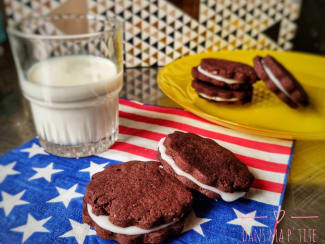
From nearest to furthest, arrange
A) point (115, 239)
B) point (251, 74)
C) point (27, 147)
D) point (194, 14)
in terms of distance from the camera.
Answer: point (115, 239) → point (27, 147) → point (251, 74) → point (194, 14)

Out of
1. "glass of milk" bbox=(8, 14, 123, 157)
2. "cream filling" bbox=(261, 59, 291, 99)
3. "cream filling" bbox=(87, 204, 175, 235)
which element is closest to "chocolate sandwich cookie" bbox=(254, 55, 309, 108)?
"cream filling" bbox=(261, 59, 291, 99)

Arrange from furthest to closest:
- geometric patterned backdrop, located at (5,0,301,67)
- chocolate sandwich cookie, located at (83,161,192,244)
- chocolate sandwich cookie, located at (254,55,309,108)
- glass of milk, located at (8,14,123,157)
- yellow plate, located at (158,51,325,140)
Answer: geometric patterned backdrop, located at (5,0,301,67), chocolate sandwich cookie, located at (254,55,309,108), yellow plate, located at (158,51,325,140), glass of milk, located at (8,14,123,157), chocolate sandwich cookie, located at (83,161,192,244)

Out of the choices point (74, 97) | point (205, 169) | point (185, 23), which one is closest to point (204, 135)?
point (205, 169)

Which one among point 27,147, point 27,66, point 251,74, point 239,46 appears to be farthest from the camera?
point 239,46

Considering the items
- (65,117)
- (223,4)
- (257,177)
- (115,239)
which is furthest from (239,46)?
(115,239)

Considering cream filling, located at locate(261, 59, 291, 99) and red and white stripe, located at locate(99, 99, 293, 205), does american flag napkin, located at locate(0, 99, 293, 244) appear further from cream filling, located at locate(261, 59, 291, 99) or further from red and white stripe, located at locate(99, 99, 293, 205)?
cream filling, located at locate(261, 59, 291, 99)

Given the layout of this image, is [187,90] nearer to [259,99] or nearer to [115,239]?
[259,99]

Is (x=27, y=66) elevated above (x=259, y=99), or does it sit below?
above
